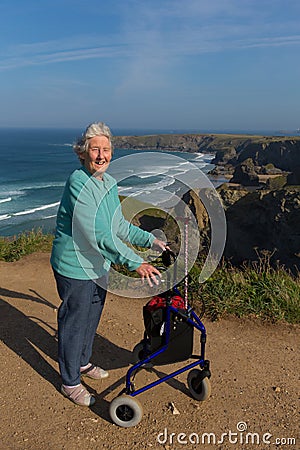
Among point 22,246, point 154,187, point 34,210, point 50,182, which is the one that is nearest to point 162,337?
point 154,187

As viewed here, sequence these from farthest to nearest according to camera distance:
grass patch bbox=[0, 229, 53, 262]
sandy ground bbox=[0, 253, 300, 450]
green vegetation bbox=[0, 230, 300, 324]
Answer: grass patch bbox=[0, 229, 53, 262] < green vegetation bbox=[0, 230, 300, 324] < sandy ground bbox=[0, 253, 300, 450]

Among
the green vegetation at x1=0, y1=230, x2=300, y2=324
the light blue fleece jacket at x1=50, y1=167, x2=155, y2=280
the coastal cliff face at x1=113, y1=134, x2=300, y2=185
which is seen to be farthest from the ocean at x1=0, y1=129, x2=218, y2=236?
the coastal cliff face at x1=113, y1=134, x2=300, y2=185

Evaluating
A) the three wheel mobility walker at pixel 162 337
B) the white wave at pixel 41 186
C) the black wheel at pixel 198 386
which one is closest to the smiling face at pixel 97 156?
the three wheel mobility walker at pixel 162 337

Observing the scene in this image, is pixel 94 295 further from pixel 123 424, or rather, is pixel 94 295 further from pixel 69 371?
pixel 123 424

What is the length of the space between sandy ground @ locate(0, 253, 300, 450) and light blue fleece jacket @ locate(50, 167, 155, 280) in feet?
4.18

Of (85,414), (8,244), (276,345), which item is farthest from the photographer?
(8,244)

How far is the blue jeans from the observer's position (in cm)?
325

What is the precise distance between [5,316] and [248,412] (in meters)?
3.43

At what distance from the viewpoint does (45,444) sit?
121 inches

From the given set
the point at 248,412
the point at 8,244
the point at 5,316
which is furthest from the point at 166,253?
the point at 8,244

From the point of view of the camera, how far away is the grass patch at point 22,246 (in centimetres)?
788

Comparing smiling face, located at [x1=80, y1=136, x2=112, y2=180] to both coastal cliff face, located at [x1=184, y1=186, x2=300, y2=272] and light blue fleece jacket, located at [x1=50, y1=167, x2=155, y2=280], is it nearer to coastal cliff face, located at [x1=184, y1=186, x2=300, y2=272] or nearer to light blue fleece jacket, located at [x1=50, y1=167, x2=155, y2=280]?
light blue fleece jacket, located at [x1=50, y1=167, x2=155, y2=280]

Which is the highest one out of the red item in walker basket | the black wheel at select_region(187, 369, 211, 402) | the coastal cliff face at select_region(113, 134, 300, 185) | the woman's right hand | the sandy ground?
the woman's right hand

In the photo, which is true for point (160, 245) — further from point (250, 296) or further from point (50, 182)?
point (50, 182)
